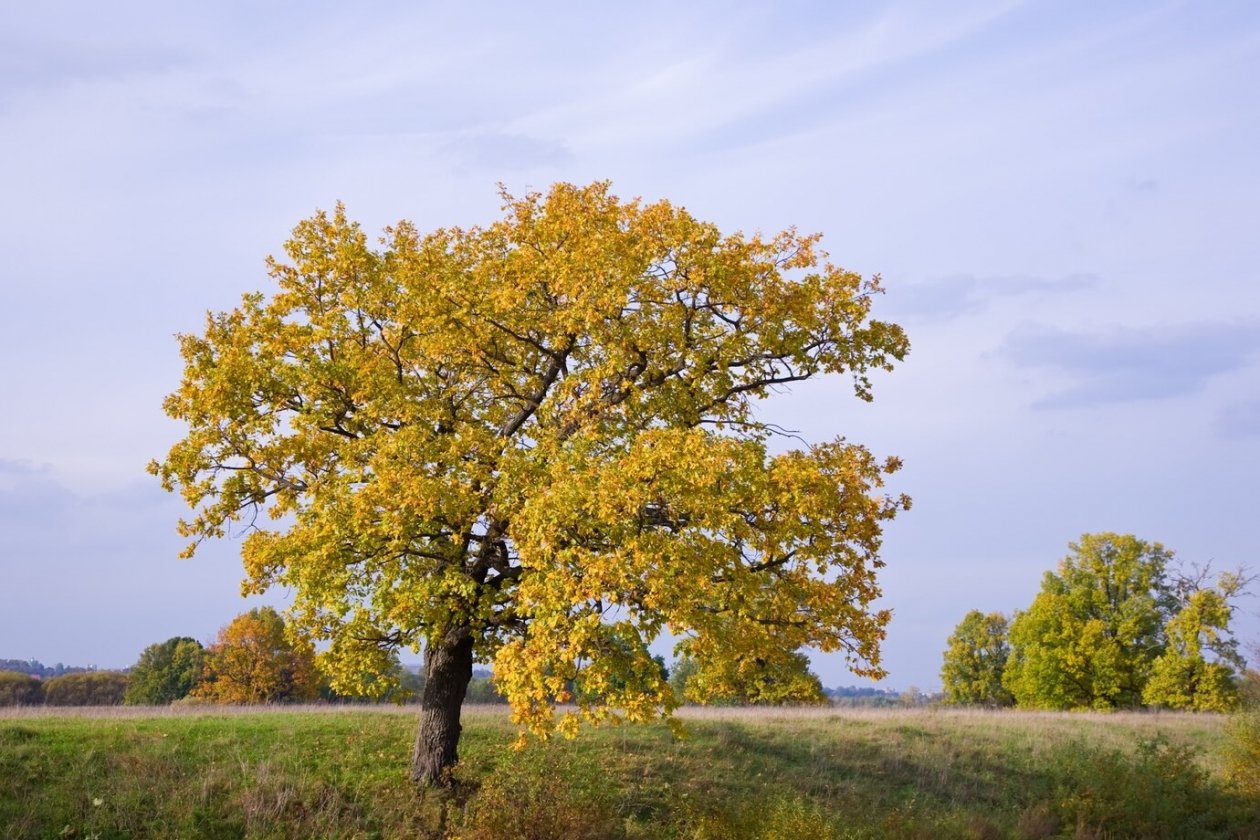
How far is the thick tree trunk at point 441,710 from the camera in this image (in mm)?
21141

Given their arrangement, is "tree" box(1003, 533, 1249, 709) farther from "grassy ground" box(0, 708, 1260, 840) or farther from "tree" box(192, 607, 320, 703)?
"tree" box(192, 607, 320, 703)

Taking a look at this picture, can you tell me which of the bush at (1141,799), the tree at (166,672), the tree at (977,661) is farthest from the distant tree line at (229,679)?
the tree at (977,661)

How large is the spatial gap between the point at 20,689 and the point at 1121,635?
83.9 metres

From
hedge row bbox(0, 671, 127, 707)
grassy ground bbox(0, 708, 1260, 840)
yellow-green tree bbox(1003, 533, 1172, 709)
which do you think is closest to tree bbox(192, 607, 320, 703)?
hedge row bbox(0, 671, 127, 707)

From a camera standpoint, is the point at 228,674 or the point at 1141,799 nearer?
the point at 1141,799

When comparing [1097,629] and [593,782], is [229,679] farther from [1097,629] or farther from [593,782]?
[1097,629]

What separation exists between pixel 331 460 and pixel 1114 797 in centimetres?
2161

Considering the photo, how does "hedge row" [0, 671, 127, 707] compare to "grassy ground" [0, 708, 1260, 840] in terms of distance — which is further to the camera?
"hedge row" [0, 671, 127, 707]

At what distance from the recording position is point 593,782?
23.0 meters

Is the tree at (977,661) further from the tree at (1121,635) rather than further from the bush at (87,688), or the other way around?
the bush at (87,688)

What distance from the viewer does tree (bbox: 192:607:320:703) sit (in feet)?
193

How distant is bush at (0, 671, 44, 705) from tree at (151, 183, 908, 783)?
2823 inches

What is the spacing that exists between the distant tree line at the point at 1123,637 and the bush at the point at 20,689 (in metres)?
73.7

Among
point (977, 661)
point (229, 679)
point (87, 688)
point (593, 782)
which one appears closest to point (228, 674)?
point (229, 679)
